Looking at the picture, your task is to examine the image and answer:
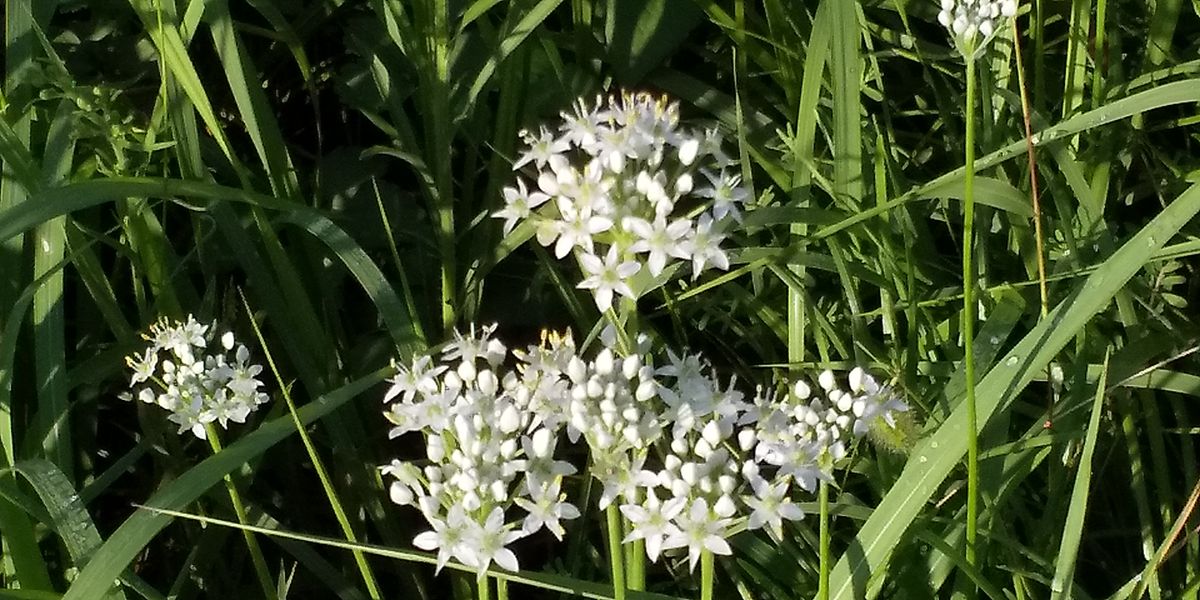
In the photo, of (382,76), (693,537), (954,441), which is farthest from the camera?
(382,76)

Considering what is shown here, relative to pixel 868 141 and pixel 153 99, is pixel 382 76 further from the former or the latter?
pixel 868 141

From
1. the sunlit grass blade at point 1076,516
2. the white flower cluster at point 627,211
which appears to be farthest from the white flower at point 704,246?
the sunlit grass blade at point 1076,516

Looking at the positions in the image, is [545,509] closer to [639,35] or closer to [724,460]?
[724,460]

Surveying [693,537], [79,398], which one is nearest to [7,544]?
[79,398]

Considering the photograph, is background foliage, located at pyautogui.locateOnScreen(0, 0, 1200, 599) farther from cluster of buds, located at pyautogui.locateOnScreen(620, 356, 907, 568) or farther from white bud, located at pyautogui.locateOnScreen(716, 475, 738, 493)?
white bud, located at pyautogui.locateOnScreen(716, 475, 738, 493)

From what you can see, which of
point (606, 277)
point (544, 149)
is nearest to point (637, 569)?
point (606, 277)

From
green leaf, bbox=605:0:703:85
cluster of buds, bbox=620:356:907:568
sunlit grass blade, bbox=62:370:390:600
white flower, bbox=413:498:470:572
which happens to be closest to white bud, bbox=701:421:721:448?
cluster of buds, bbox=620:356:907:568
